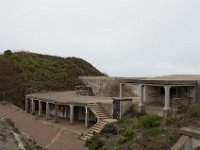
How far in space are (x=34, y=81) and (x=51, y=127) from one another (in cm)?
1260

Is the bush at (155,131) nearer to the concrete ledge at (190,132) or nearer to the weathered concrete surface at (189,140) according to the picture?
the concrete ledge at (190,132)

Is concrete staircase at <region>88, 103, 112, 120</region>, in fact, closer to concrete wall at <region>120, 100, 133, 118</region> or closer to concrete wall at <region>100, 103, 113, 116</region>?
concrete wall at <region>100, 103, 113, 116</region>

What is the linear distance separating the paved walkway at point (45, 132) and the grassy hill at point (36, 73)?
14.6 ft

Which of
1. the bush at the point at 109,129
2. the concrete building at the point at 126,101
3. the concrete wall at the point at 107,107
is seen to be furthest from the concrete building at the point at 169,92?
the bush at the point at 109,129

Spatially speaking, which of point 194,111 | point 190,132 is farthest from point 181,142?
point 194,111

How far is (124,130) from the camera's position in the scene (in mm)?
23172

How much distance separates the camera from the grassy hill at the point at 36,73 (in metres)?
39.8

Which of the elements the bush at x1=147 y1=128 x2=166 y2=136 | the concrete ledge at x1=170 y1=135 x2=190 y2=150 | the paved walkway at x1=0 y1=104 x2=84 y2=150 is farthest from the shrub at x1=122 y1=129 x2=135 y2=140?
the concrete ledge at x1=170 y1=135 x2=190 y2=150

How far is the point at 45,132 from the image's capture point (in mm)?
28172

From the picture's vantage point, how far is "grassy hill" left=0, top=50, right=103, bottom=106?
131 feet

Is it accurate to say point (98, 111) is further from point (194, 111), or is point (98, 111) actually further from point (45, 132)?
point (194, 111)

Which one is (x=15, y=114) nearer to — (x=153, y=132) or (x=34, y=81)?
(x=34, y=81)

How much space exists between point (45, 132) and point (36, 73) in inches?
631

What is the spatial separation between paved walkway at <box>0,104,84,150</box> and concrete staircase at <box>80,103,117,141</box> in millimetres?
781
